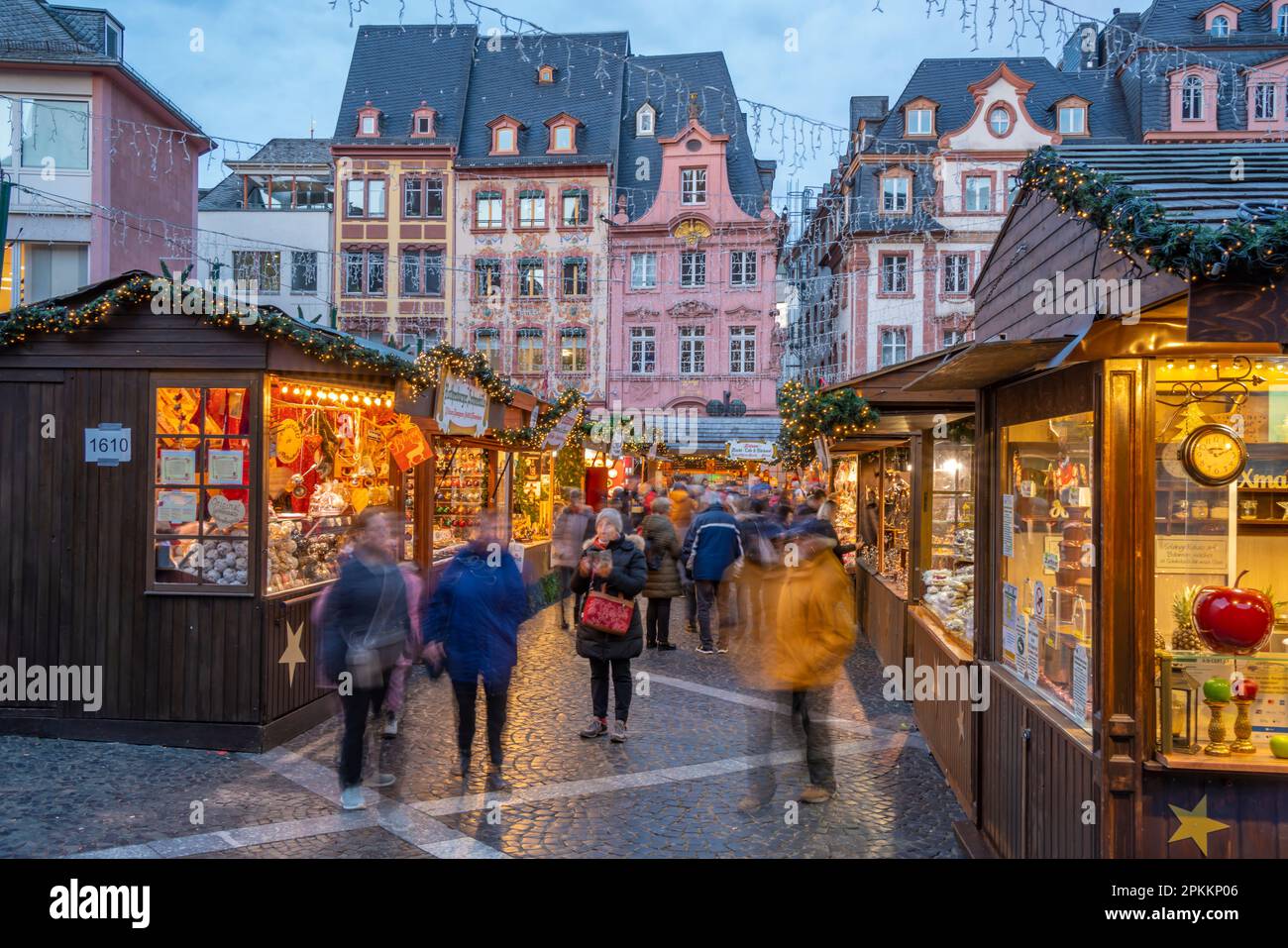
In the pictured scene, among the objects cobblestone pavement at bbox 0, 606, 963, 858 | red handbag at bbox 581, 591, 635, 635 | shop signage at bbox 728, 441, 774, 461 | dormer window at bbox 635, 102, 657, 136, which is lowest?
cobblestone pavement at bbox 0, 606, 963, 858

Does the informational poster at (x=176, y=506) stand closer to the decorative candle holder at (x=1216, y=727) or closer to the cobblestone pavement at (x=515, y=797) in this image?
the cobblestone pavement at (x=515, y=797)

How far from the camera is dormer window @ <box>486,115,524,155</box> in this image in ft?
126

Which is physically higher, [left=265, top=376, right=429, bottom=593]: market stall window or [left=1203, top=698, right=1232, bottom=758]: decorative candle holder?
[left=265, top=376, right=429, bottom=593]: market stall window

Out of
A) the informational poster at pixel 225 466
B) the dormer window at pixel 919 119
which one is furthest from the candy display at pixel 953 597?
the dormer window at pixel 919 119

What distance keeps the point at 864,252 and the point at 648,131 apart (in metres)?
10.5

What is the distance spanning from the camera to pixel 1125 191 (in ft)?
11.9

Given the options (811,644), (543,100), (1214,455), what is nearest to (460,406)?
(811,644)

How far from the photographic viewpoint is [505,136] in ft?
126

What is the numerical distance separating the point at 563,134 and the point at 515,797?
35553 millimetres

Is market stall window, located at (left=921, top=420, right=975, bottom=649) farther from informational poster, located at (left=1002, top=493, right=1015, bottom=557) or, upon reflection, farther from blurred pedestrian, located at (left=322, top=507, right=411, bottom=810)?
blurred pedestrian, located at (left=322, top=507, right=411, bottom=810)

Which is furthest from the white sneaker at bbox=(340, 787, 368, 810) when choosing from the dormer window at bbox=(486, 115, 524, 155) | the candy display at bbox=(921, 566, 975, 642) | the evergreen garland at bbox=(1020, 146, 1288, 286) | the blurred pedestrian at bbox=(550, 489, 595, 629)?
the dormer window at bbox=(486, 115, 524, 155)

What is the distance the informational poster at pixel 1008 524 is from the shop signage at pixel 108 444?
6405 millimetres

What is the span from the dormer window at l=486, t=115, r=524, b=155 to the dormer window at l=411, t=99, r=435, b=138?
229cm

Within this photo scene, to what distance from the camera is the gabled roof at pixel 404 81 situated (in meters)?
38.8
